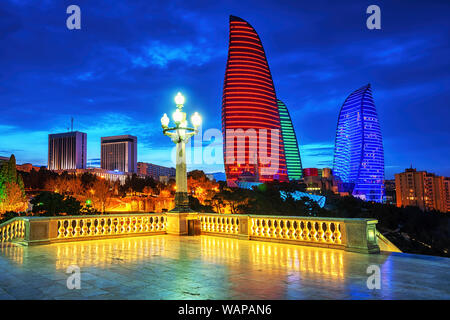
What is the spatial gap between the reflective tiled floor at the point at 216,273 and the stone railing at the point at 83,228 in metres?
0.83

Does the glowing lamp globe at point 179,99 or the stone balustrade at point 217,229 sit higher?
the glowing lamp globe at point 179,99

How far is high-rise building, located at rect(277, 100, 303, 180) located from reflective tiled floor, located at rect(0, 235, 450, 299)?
6603 inches

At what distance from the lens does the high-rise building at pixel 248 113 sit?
117125mm

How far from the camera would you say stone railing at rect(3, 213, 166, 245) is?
1132cm

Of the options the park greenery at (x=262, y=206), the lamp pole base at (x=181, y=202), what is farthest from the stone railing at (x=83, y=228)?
the park greenery at (x=262, y=206)

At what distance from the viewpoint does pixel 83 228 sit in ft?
41.7

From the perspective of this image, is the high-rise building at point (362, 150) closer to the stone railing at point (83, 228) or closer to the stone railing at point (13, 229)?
the stone railing at point (83, 228)

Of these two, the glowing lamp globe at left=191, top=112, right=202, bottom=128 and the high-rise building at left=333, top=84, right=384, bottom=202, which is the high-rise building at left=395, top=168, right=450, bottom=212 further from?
the glowing lamp globe at left=191, top=112, right=202, bottom=128

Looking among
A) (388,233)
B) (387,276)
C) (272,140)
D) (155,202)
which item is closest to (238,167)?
(272,140)

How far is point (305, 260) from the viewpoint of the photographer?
813 centimetres

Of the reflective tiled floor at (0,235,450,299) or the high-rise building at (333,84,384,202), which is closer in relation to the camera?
the reflective tiled floor at (0,235,450,299)

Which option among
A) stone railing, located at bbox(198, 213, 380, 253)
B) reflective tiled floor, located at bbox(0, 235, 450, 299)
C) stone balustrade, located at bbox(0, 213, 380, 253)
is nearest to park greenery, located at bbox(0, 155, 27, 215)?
stone balustrade, located at bbox(0, 213, 380, 253)

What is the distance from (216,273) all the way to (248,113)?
112 metres

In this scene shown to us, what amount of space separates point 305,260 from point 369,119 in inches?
5941
